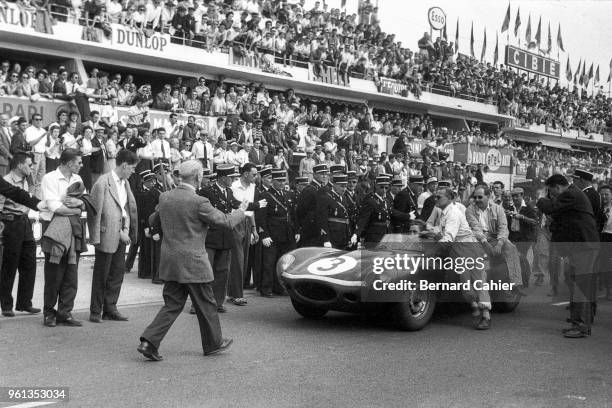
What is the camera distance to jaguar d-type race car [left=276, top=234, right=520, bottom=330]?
7.59 meters

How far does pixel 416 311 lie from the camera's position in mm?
7973

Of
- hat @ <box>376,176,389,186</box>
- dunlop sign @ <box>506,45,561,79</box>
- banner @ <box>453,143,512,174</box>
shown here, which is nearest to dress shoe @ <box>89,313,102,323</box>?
hat @ <box>376,176,389,186</box>

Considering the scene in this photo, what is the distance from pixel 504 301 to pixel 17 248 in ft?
19.4

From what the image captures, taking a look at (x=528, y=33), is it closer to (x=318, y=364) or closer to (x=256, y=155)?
(x=256, y=155)

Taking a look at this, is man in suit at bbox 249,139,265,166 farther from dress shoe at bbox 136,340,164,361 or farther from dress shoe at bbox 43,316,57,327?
dress shoe at bbox 136,340,164,361

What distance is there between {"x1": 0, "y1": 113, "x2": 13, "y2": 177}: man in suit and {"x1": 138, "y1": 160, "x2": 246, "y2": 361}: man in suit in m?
8.68

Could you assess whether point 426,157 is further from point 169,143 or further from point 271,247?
point 271,247

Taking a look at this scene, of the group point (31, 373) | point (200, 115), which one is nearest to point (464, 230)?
point (31, 373)

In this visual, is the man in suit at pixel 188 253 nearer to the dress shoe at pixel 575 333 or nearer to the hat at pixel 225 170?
the hat at pixel 225 170

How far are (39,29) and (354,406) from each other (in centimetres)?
1750

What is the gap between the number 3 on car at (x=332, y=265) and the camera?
7.78m

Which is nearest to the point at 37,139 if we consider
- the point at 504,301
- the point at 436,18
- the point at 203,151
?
the point at 203,151

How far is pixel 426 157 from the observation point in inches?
1001

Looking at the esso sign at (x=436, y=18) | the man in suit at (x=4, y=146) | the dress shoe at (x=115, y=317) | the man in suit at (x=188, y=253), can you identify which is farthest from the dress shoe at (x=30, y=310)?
the esso sign at (x=436, y=18)
